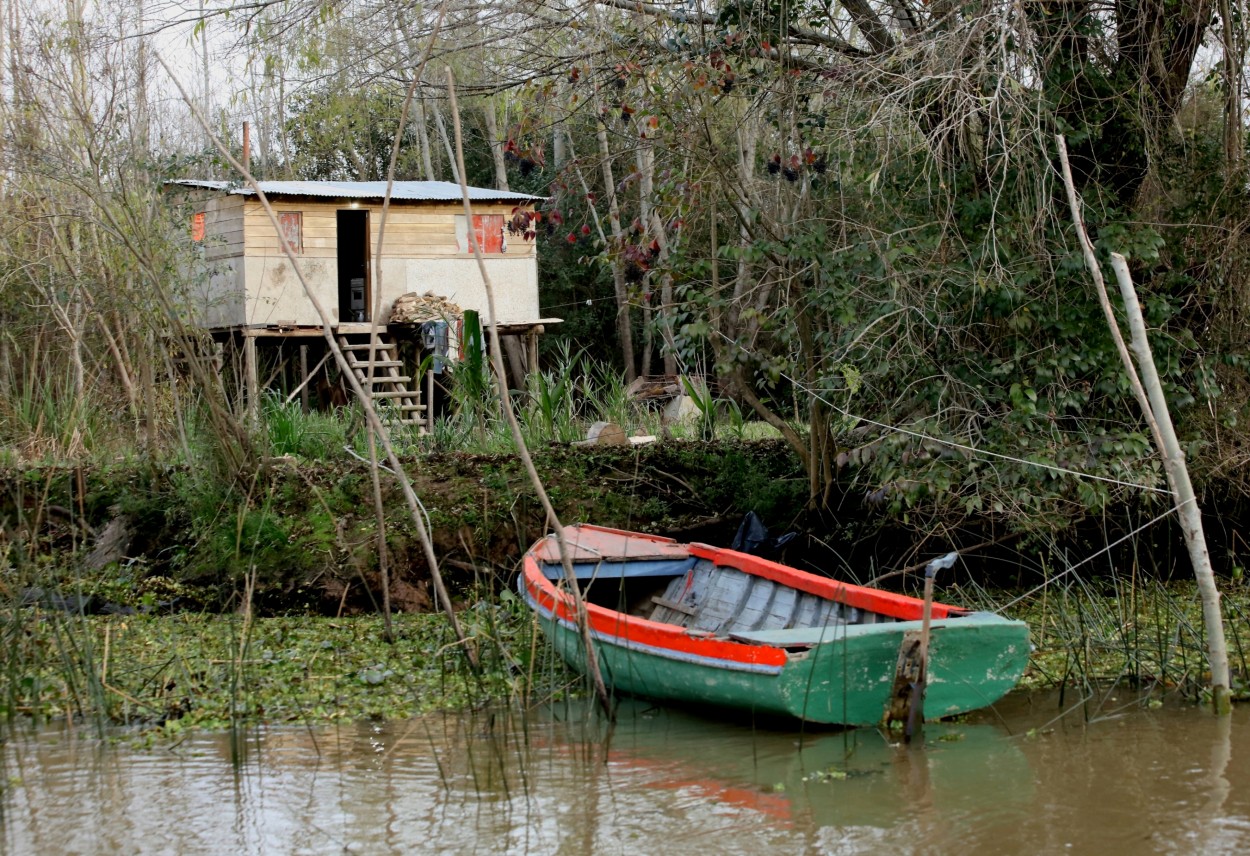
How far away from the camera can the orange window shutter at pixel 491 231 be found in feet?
60.5

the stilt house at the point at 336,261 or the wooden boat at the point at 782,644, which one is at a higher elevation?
the stilt house at the point at 336,261

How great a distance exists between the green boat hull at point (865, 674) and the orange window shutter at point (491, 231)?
43.2 ft

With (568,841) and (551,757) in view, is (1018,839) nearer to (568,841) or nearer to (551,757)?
(568,841)

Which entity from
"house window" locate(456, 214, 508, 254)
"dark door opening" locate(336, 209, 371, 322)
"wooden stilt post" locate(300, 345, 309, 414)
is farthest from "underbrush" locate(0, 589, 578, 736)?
"dark door opening" locate(336, 209, 371, 322)

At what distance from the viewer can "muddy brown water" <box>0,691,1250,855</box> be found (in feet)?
15.3

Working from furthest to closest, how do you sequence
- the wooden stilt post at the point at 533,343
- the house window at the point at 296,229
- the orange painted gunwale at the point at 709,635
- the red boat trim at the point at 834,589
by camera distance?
the wooden stilt post at the point at 533,343 → the house window at the point at 296,229 → the red boat trim at the point at 834,589 → the orange painted gunwale at the point at 709,635

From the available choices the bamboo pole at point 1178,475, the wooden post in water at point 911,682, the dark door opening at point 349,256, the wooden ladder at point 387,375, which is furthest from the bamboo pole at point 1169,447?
the dark door opening at point 349,256

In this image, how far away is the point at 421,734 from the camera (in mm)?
6035

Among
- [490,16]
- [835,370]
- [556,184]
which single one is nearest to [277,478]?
[556,184]

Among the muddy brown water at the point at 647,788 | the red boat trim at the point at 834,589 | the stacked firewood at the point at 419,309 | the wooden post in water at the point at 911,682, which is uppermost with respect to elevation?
the stacked firewood at the point at 419,309

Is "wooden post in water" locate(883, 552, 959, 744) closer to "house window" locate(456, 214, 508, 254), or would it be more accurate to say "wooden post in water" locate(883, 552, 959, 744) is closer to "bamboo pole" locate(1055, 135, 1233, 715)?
"bamboo pole" locate(1055, 135, 1233, 715)

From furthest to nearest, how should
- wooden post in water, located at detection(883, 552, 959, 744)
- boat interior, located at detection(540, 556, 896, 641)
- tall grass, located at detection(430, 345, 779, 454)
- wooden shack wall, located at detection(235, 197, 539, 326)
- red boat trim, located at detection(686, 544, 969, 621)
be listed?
wooden shack wall, located at detection(235, 197, 539, 326), tall grass, located at detection(430, 345, 779, 454), boat interior, located at detection(540, 556, 896, 641), red boat trim, located at detection(686, 544, 969, 621), wooden post in water, located at detection(883, 552, 959, 744)

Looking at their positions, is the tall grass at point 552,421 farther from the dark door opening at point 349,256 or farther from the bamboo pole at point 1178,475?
the dark door opening at point 349,256

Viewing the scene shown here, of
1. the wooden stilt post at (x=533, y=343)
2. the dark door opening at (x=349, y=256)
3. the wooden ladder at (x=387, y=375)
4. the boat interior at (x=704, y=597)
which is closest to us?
the boat interior at (x=704, y=597)
